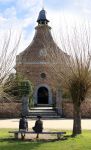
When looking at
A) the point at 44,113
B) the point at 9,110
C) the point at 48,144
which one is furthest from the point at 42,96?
the point at 48,144

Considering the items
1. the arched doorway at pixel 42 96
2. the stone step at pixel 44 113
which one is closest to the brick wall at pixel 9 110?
the stone step at pixel 44 113

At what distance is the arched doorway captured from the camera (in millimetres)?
45500

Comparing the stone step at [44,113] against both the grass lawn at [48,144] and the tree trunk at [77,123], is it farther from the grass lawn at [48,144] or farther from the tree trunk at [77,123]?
the grass lawn at [48,144]

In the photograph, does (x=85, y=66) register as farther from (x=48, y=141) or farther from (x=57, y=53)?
(x=48, y=141)

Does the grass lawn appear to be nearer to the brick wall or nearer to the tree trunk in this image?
the tree trunk

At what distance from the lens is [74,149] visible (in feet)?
46.6

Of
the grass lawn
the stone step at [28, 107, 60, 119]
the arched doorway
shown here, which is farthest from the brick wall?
the grass lawn

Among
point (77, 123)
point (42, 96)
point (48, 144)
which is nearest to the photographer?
point (48, 144)

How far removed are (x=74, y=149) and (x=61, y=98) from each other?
21971mm

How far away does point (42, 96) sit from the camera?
45625mm

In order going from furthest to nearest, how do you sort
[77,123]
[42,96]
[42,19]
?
[42,19] < [42,96] < [77,123]

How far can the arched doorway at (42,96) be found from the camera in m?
45.5

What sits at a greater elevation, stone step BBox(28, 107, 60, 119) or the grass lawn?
stone step BBox(28, 107, 60, 119)

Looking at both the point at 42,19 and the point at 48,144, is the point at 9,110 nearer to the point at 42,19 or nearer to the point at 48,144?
the point at 42,19
